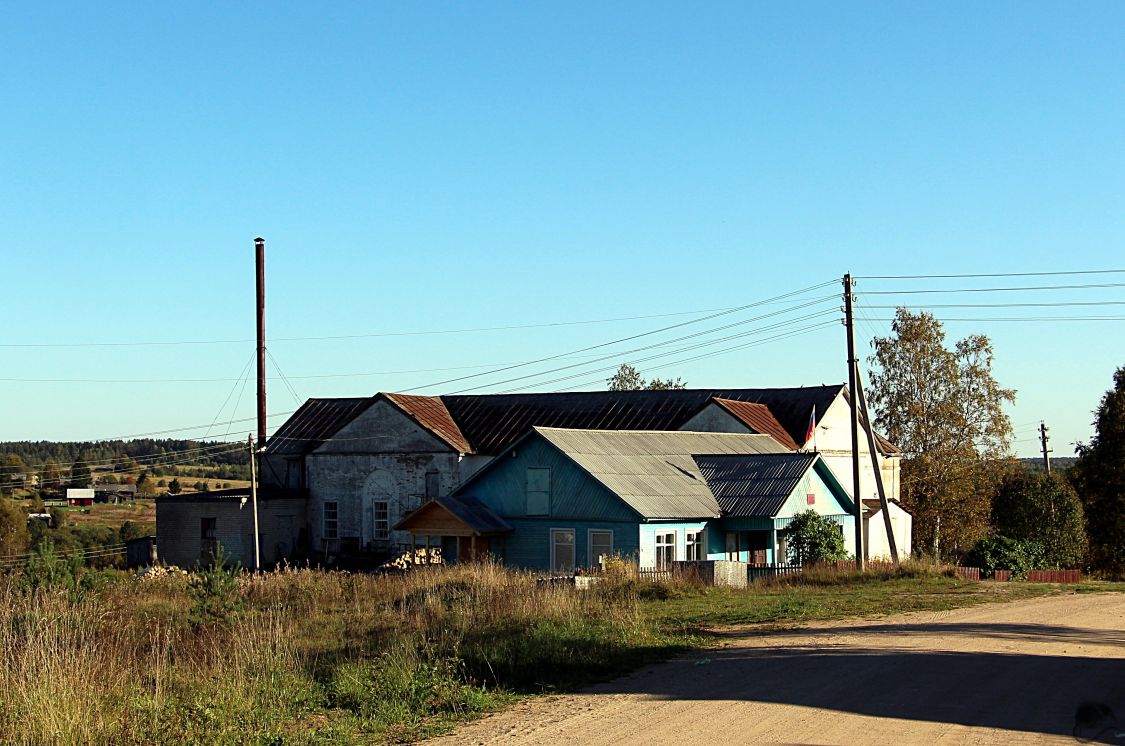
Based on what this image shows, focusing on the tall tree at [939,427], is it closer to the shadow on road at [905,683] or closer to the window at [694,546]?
the window at [694,546]

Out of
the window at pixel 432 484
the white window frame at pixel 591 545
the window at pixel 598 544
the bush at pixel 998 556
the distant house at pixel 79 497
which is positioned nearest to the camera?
the window at pixel 598 544

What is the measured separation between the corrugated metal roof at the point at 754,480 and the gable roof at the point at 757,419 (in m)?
8.11

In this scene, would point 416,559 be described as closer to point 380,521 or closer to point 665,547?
point 665,547

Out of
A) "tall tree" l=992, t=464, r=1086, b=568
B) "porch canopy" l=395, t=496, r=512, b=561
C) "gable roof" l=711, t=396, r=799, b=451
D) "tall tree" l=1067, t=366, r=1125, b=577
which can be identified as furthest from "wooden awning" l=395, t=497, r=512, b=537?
"tall tree" l=992, t=464, r=1086, b=568

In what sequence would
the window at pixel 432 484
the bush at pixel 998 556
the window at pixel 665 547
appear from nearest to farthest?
the window at pixel 665 547 → the bush at pixel 998 556 → the window at pixel 432 484

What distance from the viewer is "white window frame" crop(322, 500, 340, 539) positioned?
49.7 meters

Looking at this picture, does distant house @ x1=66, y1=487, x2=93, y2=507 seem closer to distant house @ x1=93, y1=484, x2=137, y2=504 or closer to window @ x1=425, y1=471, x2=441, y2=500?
distant house @ x1=93, y1=484, x2=137, y2=504

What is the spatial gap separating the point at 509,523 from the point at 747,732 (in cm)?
2736

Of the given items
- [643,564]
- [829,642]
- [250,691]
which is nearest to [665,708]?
[250,691]

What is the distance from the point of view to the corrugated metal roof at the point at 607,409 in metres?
49.2

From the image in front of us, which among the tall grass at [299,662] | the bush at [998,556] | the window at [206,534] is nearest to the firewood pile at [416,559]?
the window at [206,534]

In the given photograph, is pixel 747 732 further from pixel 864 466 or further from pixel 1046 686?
pixel 864 466

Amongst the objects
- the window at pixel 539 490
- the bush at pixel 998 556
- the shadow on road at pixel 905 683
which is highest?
the window at pixel 539 490

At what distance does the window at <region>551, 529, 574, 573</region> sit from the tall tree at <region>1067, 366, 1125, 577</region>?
24819mm
